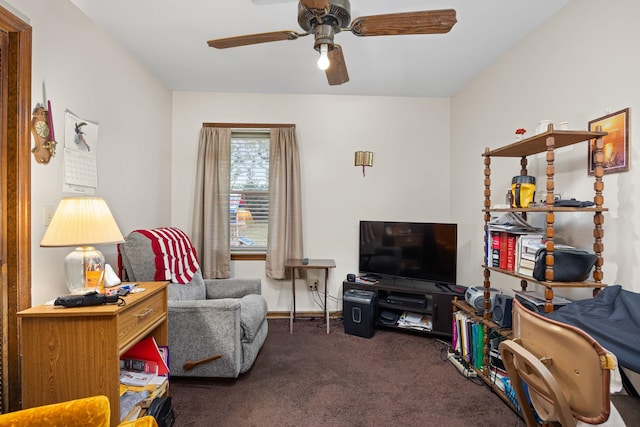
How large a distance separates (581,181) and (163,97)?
3.92 m

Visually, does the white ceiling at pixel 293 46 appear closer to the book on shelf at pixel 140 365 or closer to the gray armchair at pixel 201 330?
the gray armchair at pixel 201 330

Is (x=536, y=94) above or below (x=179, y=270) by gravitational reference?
above

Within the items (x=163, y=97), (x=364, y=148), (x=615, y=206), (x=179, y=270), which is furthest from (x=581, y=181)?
(x=163, y=97)

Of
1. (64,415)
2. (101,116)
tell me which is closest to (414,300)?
(64,415)

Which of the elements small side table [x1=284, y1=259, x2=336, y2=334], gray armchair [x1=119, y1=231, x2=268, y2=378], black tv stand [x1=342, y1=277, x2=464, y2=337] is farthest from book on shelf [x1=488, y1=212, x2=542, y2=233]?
gray armchair [x1=119, y1=231, x2=268, y2=378]

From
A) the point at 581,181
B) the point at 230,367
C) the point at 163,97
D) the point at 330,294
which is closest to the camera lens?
the point at 581,181

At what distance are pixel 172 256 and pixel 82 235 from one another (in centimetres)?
94

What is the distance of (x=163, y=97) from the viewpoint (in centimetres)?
343

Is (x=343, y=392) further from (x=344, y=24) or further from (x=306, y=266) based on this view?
(x=344, y=24)

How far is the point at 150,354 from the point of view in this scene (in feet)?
6.31

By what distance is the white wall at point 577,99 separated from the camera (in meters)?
1.72

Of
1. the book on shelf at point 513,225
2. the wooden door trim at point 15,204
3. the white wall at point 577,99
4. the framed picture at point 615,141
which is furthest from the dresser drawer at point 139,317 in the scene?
the framed picture at point 615,141

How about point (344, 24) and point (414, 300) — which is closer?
point (344, 24)

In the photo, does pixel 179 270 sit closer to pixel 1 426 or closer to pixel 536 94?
pixel 1 426
